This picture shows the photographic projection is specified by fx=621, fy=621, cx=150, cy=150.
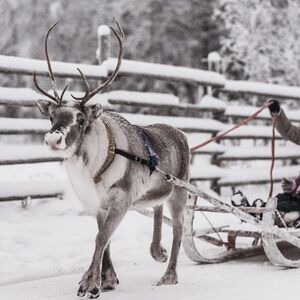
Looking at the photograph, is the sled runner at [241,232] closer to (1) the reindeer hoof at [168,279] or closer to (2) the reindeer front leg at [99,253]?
(2) the reindeer front leg at [99,253]

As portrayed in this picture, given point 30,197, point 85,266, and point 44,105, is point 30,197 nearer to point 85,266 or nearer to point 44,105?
point 85,266

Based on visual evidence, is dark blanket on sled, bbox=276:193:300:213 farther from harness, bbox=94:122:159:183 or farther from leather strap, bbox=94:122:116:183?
leather strap, bbox=94:122:116:183

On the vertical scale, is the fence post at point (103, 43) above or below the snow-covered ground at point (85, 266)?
above

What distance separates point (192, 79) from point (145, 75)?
0.87 metres

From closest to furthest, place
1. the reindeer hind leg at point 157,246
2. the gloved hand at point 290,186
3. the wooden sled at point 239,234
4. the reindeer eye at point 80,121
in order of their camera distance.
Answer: the reindeer eye at point 80,121
the wooden sled at point 239,234
the reindeer hind leg at point 157,246
the gloved hand at point 290,186

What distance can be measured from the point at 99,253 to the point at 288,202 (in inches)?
83.4

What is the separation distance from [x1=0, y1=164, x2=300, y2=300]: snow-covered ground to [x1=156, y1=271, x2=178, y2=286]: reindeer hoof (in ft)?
0.18

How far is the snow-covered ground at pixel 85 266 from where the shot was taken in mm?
4105

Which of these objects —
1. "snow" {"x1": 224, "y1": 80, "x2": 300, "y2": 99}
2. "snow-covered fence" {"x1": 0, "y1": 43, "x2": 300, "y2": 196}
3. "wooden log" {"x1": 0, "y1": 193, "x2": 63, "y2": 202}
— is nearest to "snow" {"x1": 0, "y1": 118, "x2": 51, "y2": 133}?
"snow-covered fence" {"x1": 0, "y1": 43, "x2": 300, "y2": 196}

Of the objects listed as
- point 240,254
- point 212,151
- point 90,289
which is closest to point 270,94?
point 212,151

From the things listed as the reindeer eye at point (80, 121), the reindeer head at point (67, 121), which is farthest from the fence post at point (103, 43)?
the reindeer eye at point (80, 121)

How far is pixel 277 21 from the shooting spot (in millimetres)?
15617

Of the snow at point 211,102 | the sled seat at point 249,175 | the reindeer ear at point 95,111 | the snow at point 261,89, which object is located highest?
the reindeer ear at point 95,111

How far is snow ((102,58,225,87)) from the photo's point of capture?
7.37 metres
